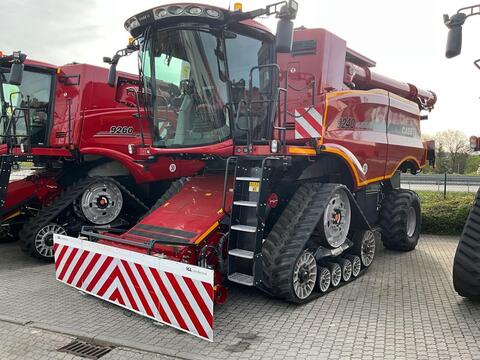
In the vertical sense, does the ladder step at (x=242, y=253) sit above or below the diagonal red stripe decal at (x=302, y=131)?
below

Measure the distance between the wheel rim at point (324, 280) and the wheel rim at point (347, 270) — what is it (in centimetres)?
40

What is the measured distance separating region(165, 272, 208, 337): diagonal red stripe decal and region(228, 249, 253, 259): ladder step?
0.79 m

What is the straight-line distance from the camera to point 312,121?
5508 mm

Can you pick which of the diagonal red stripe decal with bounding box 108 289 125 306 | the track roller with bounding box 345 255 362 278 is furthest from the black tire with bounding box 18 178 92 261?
the track roller with bounding box 345 255 362 278

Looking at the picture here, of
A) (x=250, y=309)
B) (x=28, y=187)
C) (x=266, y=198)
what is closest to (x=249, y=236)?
(x=266, y=198)

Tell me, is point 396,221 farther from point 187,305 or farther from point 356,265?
point 187,305

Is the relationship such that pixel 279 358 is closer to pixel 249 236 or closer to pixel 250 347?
pixel 250 347

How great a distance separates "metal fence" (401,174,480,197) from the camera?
19161mm

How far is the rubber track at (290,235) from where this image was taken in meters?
4.57

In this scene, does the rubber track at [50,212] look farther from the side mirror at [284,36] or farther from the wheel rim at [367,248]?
the side mirror at [284,36]

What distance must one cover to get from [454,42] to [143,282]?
3.94 m

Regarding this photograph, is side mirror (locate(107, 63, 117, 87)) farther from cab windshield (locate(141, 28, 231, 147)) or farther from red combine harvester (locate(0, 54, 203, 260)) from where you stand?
red combine harvester (locate(0, 54, 203, 260))

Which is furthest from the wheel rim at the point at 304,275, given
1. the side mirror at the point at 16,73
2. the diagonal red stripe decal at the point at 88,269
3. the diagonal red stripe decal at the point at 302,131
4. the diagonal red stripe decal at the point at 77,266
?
the side mirror at the point at 16,73

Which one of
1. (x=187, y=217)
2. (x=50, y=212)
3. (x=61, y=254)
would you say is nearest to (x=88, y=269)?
(x=61, y=254)
